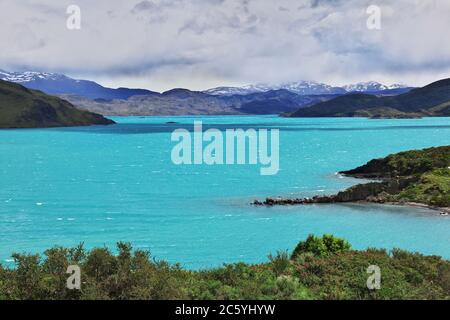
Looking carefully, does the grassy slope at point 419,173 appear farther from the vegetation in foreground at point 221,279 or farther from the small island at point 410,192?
the vegetation in foreground at point 221,279

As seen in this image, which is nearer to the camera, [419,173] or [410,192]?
[410,192]

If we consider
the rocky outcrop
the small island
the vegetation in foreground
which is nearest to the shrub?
the vegetation in foreground

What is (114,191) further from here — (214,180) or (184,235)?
(184,235)

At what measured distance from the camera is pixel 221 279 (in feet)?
87.9

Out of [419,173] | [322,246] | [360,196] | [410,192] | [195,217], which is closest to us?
[322,246]

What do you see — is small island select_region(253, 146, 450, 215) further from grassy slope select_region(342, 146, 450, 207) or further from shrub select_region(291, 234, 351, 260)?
shrub select_region(291, 234, 351, 260)

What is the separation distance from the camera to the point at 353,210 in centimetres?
9100

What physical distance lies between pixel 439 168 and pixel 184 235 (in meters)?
61.9

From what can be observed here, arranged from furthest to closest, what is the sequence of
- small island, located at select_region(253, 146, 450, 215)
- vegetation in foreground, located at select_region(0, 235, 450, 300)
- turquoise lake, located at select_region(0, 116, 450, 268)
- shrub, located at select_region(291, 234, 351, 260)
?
small island, located at select_region(253, 146, 450, 215), turquoise lake, located at select_region(0, 116, 450, 268), shrub, located at select_region(291, 234, 351, 260), vegetation in foreground, located at select_region(0, 235, 450, 300)

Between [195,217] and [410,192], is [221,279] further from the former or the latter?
[410,192]

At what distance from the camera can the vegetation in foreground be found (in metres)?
23.3

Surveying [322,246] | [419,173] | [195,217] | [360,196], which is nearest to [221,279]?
[322,246]
